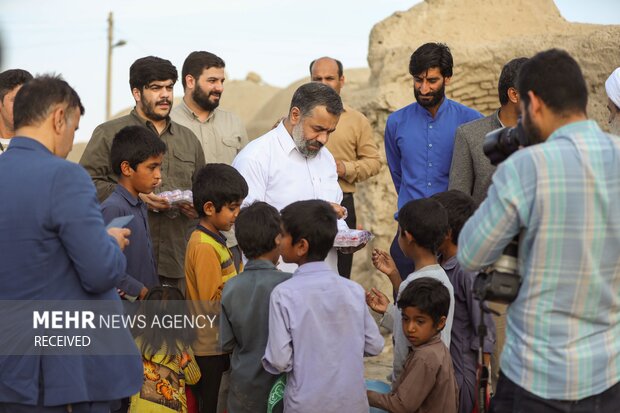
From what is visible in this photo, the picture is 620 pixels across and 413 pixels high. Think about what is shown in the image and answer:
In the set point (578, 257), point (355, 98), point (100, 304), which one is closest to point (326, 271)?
point (100, 304)

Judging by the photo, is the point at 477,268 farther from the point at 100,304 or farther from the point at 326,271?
the point at 100,304

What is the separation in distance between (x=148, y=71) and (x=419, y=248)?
7.64 ft

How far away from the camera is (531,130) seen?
10.7 ft

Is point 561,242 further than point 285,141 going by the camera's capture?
No

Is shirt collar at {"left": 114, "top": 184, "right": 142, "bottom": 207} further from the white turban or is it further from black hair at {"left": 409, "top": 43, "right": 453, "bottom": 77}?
the white turban

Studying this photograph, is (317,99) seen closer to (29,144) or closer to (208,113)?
(208,113)

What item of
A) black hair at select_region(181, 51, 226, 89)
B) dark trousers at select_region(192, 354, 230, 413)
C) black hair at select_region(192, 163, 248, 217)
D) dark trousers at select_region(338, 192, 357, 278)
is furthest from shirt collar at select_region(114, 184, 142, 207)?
dark trousers at select_region(338, 192, 357, 278)

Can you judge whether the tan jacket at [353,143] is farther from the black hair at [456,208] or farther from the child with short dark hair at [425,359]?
the child with short dark hair at [425,359]

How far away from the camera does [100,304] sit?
3.53m

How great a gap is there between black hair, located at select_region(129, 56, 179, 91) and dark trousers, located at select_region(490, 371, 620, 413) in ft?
11.3

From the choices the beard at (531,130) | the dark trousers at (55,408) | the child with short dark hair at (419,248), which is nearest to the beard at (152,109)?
the child with short dark hair at (419,248)

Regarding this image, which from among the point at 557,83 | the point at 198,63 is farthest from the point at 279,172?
the point at 557,83

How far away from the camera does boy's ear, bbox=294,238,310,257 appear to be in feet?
13.9

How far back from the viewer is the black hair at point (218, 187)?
481 centimetres
